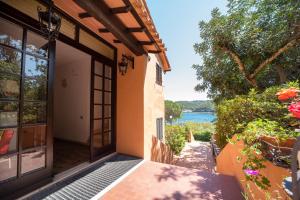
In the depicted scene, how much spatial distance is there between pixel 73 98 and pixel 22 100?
441 cm

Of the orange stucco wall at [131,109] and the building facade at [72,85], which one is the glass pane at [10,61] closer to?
the building facade at [72,85]

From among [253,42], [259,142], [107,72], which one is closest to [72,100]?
[107,72]

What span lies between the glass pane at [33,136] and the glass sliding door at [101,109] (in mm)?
1288

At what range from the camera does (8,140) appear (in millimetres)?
2379

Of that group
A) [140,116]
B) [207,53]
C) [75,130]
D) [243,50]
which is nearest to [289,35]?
[243,50]

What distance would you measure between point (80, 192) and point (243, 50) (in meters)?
8.30

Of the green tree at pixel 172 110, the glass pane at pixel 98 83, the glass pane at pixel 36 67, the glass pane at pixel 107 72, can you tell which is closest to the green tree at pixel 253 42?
the glass pane at pixel 107 72

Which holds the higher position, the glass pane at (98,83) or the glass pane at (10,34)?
the glass pane at (10,34)

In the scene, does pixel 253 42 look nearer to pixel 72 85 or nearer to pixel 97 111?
pixel 97 111

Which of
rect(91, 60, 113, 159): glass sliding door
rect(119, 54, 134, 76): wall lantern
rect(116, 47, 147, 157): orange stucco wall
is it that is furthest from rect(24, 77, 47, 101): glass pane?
rect(116, 47, 147, 157): orange stucco wall

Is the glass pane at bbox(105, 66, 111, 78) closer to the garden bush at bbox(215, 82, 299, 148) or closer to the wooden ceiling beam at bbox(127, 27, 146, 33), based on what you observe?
the wooden ceiling beam at bbox(127, 27, 146, 33)

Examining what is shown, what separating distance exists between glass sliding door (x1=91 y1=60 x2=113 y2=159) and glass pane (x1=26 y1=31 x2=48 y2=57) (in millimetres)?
1327

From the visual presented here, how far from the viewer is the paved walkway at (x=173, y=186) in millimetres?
2943

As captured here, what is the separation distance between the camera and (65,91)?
23.0 ft
